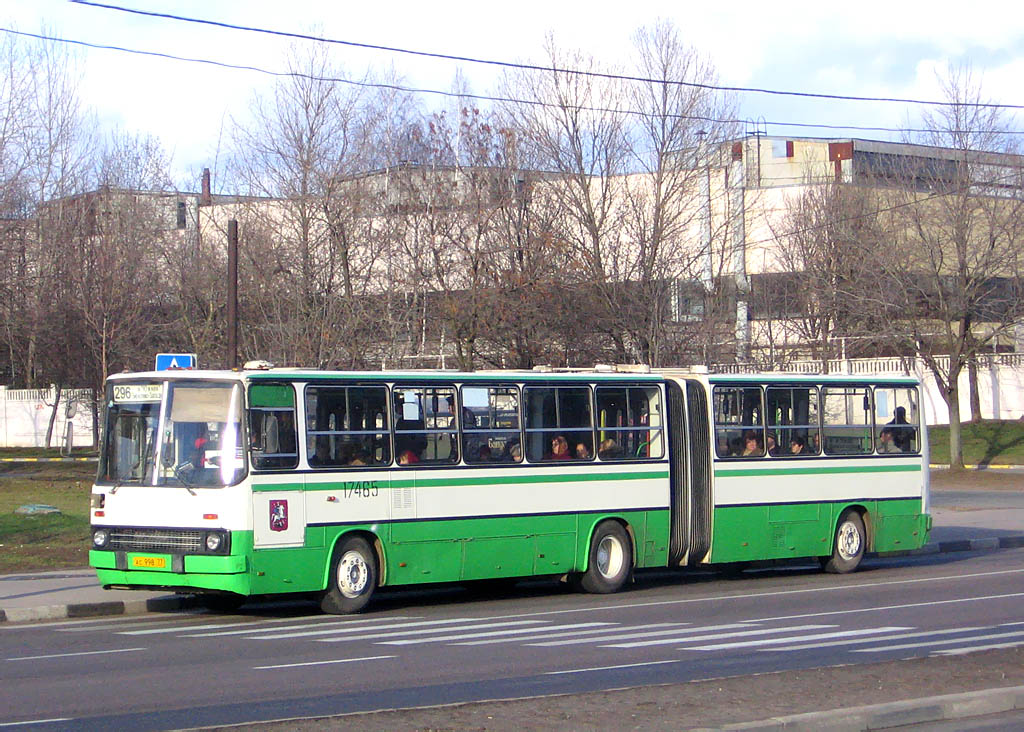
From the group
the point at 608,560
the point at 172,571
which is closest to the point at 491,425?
the point at 608,560

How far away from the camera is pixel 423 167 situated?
35.6 m

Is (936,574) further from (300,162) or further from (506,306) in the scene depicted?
(300,162)

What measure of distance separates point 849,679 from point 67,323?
43.2m

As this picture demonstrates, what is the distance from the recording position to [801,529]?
2009cm

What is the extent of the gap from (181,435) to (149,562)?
1.44 meters

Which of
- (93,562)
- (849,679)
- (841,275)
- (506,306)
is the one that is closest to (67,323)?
(506,306)

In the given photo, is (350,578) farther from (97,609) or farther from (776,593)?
(776,593)

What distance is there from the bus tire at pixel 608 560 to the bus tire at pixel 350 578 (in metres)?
3.38

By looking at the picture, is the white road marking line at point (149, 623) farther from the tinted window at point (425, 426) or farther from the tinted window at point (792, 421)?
the tinted window at point (792, 421)

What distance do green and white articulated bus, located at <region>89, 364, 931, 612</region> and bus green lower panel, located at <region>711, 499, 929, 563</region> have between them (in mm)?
35

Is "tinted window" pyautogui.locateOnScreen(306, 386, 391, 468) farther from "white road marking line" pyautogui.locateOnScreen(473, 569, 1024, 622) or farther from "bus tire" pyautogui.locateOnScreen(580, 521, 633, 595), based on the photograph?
"bus tire" pyautogui.locateOnScreen(580, 521, 633, 595)

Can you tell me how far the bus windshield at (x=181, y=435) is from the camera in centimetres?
1483

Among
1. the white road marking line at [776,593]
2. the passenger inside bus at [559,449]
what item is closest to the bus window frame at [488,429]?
the passenger inside bus at [559,449]

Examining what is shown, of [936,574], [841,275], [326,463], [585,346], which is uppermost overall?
[841,275]
